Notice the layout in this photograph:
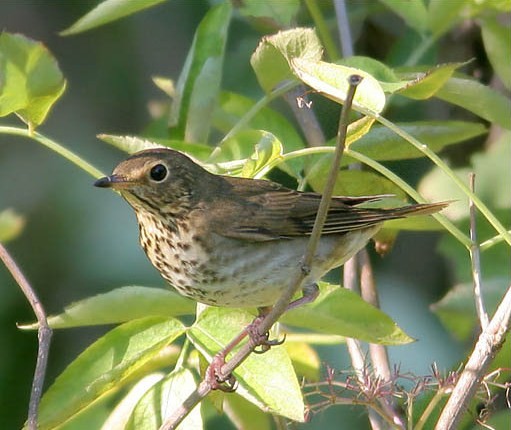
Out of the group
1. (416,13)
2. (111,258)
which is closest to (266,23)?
(416,13)

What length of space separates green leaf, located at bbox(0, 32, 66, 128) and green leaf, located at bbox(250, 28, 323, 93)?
21.8 inches

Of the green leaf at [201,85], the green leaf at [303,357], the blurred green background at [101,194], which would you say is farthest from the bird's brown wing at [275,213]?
the blurred green background at [101,194]

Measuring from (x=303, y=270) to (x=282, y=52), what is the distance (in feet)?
2.14

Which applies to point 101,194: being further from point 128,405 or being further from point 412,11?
point 128,405

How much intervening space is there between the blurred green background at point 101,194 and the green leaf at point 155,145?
1.09 m

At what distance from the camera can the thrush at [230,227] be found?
3.33m

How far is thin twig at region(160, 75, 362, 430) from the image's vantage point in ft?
7.16

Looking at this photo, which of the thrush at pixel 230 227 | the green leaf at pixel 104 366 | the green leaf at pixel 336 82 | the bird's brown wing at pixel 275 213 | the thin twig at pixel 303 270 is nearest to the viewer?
the thin twig at pixel 303 270

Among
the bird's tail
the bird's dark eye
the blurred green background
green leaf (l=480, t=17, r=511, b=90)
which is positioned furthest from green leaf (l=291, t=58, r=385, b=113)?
the blurred green background

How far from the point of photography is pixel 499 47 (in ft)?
12.3

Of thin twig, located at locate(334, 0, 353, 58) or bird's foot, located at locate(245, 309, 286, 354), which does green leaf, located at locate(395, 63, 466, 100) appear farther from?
thin twig, located at locate(334, 0, 353, 58)

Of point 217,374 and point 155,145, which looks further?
point 155,145

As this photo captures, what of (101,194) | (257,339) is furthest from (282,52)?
(101,194)

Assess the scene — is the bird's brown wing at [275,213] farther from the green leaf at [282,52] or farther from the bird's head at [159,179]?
the green leaf at [282,52]
